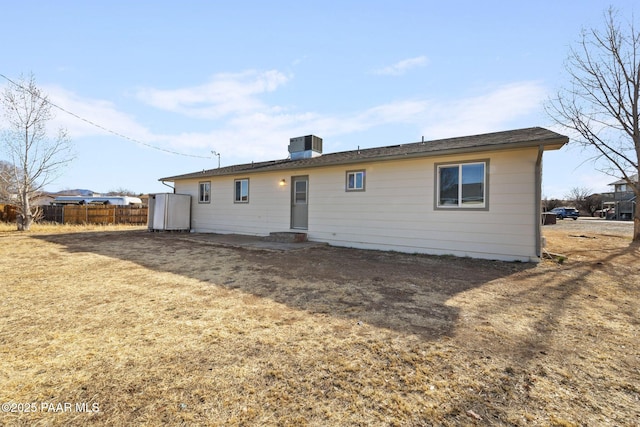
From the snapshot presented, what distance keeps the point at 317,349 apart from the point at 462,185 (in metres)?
6.33

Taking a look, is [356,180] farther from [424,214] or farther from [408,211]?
[424,214]

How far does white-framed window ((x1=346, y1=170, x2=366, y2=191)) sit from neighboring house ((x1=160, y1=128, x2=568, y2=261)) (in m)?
0.03

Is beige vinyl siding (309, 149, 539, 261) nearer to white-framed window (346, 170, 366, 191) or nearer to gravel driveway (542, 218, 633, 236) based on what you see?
white-framed window (346, 170, 366, 191)

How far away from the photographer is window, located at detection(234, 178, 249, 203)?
1224 centimetres

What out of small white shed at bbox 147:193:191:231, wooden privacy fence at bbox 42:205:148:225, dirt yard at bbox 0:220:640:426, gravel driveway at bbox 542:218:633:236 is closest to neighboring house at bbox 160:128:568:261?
dirt yard at bbox 0:220:640:426

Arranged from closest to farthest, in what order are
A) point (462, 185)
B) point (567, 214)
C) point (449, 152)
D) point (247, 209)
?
point (449, 152) → point (462, 185) → point (247, 209) → point (567, 214)

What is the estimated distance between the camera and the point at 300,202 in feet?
34.8

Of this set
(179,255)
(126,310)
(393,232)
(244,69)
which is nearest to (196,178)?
(244,69)

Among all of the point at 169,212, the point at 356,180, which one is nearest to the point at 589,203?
the point at 356,180

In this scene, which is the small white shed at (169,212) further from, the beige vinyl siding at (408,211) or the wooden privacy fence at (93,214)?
the wooden privacy fence at (93,214)

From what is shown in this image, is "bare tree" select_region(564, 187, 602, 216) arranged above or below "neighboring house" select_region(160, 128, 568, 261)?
above

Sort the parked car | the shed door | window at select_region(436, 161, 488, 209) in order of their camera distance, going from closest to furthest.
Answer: window at select_region(436, 161, 488, 209), the shed door, the parked car

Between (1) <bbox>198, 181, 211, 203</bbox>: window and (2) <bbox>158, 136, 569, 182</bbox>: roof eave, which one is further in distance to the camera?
(1) <bbox>198, 181, 211, 203</bbox>: window

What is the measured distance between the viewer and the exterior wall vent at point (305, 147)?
1287 centimetres
